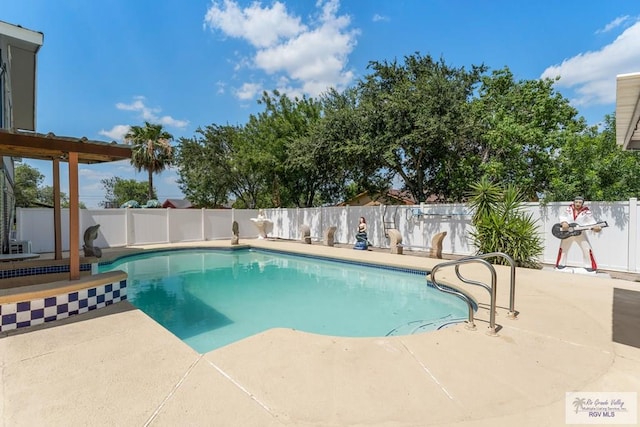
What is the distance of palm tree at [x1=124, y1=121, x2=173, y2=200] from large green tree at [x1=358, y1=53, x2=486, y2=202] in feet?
43.5

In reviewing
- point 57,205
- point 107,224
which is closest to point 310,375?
point 57,205

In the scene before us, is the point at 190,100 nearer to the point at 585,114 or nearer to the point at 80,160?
the point at 80,160

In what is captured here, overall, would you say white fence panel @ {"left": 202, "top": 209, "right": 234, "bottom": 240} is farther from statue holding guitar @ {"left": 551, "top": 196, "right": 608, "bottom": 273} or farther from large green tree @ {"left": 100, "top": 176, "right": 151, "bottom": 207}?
large green tree @ {"left": 100, "top": 176, "right": 151, "bottom": 207}

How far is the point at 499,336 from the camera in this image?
3443 millimetres

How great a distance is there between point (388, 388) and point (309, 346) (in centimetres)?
100

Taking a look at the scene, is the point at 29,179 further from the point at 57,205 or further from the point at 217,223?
the point at 57,205

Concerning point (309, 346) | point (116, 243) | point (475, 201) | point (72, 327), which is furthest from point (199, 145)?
point (309, 346)

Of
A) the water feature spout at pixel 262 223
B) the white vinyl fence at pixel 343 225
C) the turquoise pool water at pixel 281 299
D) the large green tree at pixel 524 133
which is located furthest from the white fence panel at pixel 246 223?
the large green tree at pixel 524 133

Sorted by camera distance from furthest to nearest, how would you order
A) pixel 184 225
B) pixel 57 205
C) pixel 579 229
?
pixel 184 225 → pixel 579 229 → pixel 57 205

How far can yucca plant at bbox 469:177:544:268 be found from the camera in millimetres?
7879

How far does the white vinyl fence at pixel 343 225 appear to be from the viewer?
7.57 meters

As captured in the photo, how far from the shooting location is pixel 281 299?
6652 millimetres

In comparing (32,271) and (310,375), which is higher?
(32,271)
